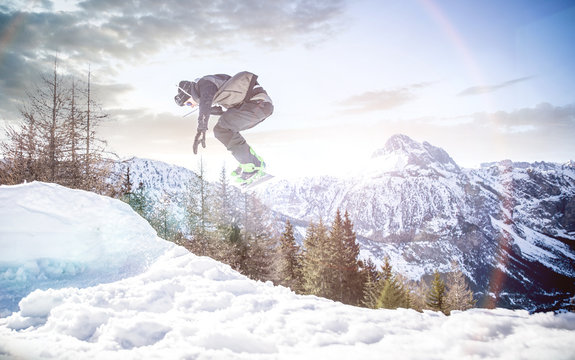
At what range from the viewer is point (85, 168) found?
2098 cm

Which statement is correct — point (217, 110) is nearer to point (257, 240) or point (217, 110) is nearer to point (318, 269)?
point (257, 240)

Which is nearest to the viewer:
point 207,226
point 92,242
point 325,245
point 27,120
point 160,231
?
point 92,242

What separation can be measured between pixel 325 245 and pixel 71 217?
82.3 feet

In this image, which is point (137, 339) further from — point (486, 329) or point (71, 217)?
point (71, 217)

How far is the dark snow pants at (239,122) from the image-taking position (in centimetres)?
642

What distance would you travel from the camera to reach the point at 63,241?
16.6ft

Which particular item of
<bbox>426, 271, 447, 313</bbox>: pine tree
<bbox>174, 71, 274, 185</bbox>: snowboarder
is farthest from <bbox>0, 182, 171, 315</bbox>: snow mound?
<bbox>426, 271, 447, 313</bbox>: pine tree

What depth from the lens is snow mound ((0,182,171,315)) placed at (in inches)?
175

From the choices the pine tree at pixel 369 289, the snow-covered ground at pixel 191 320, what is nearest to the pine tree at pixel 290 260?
the pine tree at pixel 369 289

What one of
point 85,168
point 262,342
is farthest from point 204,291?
point 85,168

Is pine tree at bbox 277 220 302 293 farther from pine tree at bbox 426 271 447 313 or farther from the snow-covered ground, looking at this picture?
the snow-covered ground

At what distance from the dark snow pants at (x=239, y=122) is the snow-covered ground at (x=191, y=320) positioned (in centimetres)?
298

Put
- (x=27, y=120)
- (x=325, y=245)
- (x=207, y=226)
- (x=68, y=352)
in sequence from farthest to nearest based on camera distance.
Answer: (x=325, y=245)
(x=207, y=226)
(x=27, y=120)
(x=68, y=352)

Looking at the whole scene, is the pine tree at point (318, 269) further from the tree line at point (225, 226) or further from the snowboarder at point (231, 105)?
the snowboarder at point (231, 105)
